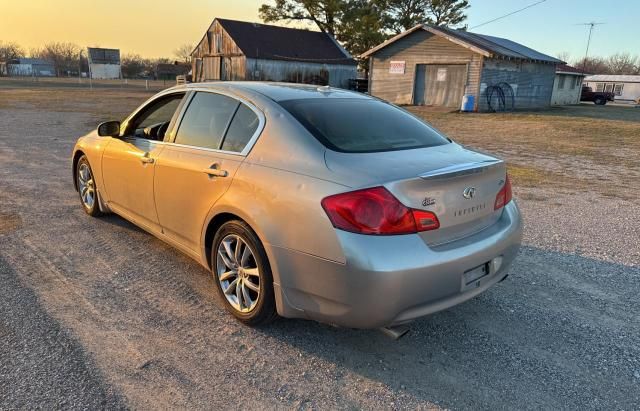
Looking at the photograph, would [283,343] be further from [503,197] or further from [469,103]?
[469,103]

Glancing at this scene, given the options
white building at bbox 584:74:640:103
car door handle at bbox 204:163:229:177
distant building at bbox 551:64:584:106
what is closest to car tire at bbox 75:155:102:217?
car door handle at bbox 204:163:229:177

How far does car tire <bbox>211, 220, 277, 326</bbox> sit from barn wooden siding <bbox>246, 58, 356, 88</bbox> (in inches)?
1325

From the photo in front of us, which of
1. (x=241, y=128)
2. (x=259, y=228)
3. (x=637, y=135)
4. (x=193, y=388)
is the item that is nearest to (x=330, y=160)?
(x=259, y=228)

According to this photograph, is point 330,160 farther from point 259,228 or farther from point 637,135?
point 637,135

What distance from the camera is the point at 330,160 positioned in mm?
2758

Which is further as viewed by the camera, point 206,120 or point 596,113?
point 596,113

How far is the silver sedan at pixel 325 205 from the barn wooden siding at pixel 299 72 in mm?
33075

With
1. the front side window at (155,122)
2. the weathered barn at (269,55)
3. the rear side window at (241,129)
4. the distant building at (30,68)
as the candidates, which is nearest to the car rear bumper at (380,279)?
the rear side window at (241,129)

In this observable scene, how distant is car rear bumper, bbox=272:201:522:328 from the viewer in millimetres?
2465

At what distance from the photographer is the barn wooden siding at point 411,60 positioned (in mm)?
24531

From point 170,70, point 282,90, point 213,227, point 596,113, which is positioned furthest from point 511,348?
point 170,70

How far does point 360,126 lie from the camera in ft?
10.9

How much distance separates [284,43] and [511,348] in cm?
3955

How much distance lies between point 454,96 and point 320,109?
2398cm
